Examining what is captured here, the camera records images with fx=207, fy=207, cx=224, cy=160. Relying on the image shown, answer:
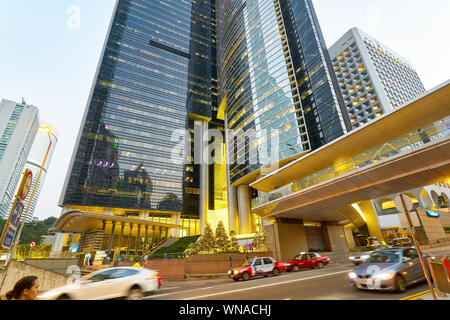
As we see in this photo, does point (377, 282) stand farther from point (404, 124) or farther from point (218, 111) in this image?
point (218, 111)

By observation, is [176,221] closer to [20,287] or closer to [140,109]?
[140,109]

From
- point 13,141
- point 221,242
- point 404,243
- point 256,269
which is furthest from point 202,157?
point 13,141

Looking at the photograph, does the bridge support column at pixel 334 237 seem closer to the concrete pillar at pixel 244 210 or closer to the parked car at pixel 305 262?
the parked car at pixel 305 262

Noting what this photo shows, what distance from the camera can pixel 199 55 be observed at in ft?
292

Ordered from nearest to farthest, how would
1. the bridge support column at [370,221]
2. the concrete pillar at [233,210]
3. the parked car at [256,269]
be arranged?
the parked car at [256,269] < the bridge support column at [370,221] < the concrete pillar at [233,210]

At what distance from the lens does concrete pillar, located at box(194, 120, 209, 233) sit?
64125 millimetres

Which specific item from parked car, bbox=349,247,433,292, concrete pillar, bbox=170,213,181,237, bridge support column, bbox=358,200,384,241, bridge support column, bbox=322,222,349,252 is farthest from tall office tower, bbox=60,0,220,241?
parked car, bbox=349,247,433,292

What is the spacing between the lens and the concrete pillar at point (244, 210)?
5381cm

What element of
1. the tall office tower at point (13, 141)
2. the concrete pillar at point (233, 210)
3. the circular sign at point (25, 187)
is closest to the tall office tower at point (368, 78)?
the concrete pillar at point (233, 210)

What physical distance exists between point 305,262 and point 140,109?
6106cm

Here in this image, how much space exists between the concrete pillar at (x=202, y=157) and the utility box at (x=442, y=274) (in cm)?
5835

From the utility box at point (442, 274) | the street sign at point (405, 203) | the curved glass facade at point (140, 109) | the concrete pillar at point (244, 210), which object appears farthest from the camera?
the concrete pillar at point (244, 210)
